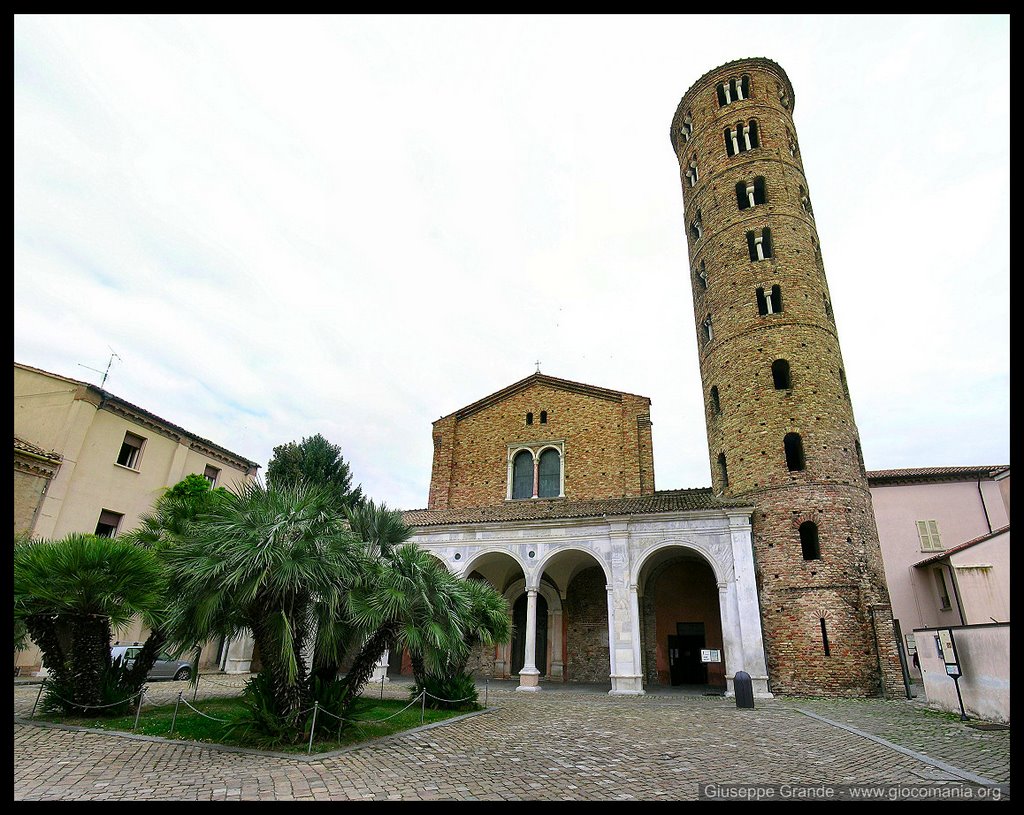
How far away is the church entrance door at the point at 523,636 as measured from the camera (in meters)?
22.7

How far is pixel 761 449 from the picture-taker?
63.9 ft

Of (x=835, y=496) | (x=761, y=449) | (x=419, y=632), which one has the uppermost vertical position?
(x=761, y=449)

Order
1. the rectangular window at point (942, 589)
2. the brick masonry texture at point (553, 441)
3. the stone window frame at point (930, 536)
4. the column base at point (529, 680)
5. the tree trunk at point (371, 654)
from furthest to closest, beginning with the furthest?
1. the brick masonry texture at point (553, 441)
2. the stone window frame at point (930, 536)
3. the rectangular window at point (942, 589)
4. the column base at point (529, 680)
5. the tree trunk at point (371, 654)

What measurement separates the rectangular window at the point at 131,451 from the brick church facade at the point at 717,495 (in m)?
10.9

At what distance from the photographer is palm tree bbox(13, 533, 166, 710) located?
9.62 m

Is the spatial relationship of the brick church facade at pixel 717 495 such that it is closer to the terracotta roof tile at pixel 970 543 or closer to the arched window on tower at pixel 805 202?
the arched window on tower at pixel 805 202

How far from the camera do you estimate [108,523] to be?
2064cm

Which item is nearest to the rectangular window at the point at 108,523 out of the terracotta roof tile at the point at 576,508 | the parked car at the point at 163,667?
the parked car at the point at 163,667

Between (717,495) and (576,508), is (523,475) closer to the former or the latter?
(576,508)

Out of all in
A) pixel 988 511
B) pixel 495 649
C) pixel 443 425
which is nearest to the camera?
pixel 495 649

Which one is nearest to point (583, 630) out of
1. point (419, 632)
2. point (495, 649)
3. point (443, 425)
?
point (495, 649)

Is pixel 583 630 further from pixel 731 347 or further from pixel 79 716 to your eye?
pixel 79 716

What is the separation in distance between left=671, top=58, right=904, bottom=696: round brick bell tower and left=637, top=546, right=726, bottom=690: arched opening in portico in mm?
→ 3422
